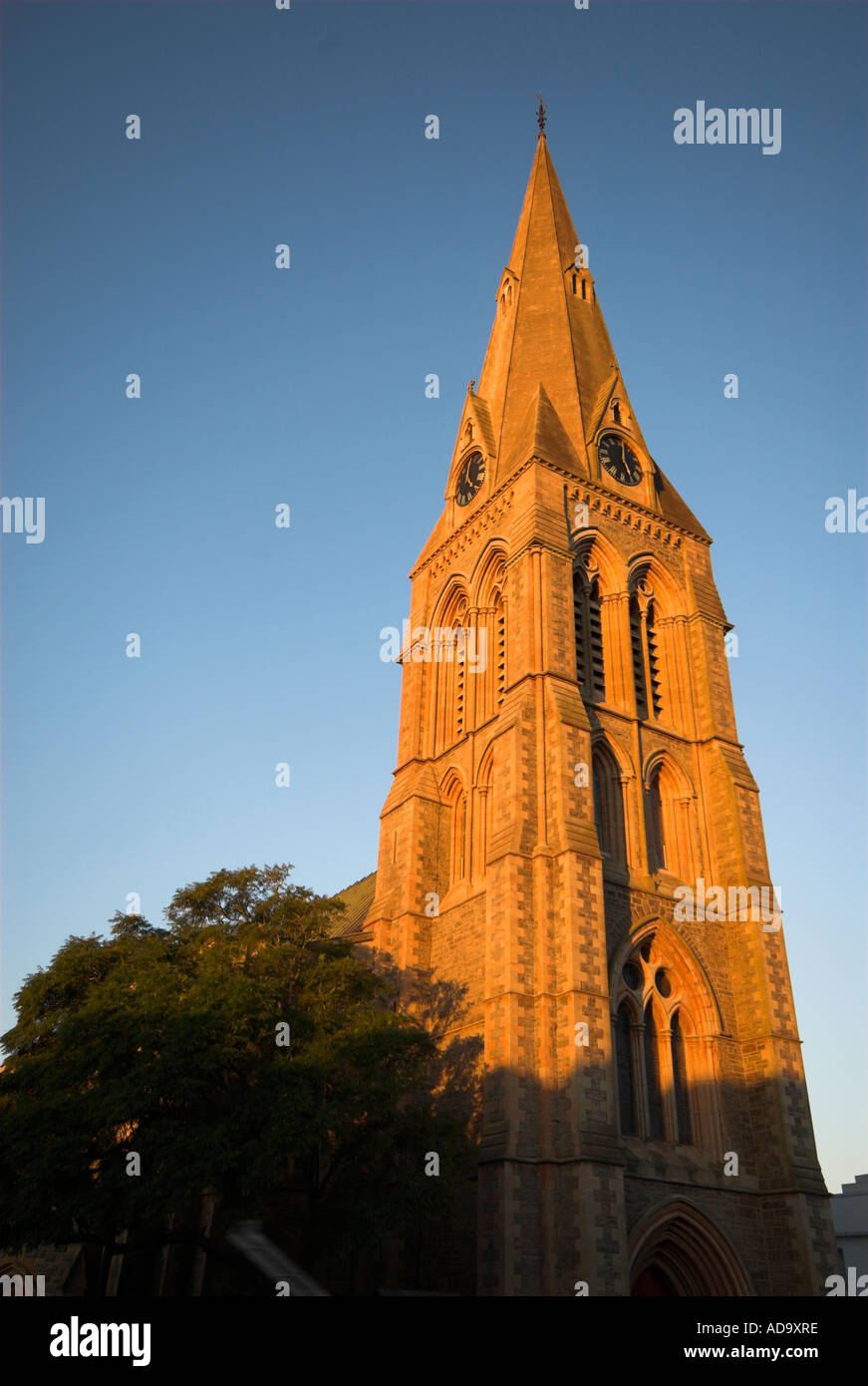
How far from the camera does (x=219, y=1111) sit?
59.6 feet

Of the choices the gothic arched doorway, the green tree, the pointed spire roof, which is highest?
the pointed spire roof

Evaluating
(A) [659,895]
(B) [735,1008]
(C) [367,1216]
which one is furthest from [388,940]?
(C) [367,1216]

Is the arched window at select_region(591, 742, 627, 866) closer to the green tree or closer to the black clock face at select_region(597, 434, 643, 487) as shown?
the green tree

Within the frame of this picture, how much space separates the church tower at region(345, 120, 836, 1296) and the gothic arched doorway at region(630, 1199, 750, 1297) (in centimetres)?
5

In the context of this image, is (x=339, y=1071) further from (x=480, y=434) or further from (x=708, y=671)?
(x=480, y=434)

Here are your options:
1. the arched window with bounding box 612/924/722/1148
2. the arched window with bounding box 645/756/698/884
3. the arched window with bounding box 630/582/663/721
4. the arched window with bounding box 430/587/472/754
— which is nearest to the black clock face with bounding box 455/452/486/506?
the arched window with bounding box 430/587/472/754

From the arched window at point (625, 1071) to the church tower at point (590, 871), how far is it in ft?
0.17

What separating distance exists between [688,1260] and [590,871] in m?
8.87

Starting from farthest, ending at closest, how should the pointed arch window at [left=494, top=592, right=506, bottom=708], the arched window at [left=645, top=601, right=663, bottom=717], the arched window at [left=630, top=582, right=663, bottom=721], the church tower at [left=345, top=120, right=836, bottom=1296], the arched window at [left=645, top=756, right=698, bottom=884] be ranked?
the arched window at [left=645, top=601, right=663, bottom=717], the arched window at [left=630, top=582, right=663, bottom=721], the pointed arch window at [left=494, top=592, right=506, bottom=708], the arched window at [left=645, top=756, right=698, bottom=884], the church tower at [left=345, top=120, right=836, bottom=1296]

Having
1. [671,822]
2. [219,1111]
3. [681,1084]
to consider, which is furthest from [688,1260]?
[219,1111]

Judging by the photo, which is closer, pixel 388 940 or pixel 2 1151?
pixel 2 1151

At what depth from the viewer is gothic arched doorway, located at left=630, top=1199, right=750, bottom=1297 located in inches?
882

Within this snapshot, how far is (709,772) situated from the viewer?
3045 cm
